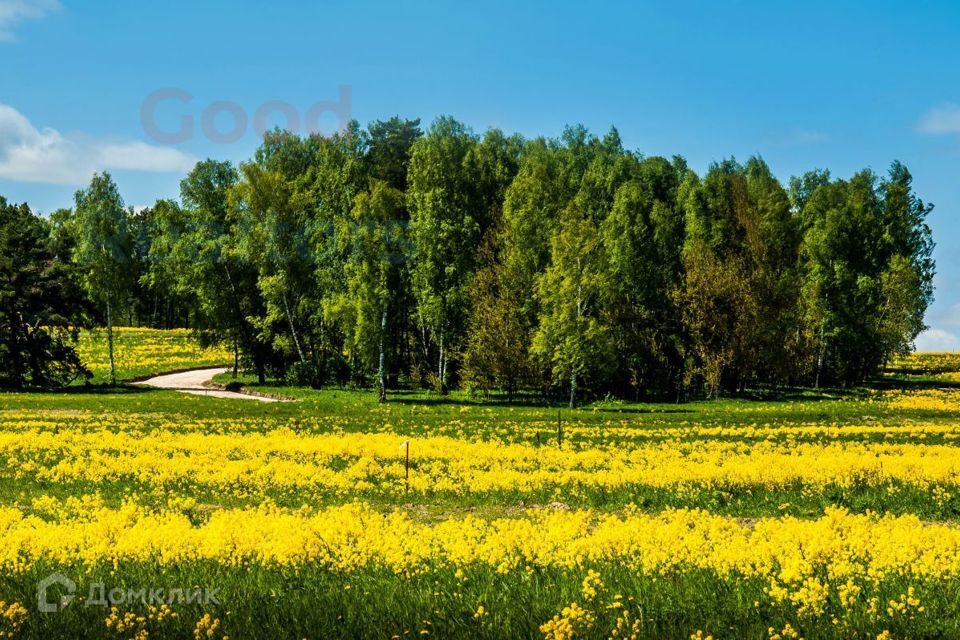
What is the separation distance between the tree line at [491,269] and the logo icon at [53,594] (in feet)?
145

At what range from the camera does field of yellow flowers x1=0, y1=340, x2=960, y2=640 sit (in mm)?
9719

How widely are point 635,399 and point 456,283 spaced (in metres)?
16.9

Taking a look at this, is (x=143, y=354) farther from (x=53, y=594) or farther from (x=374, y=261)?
(x=53, y=594)

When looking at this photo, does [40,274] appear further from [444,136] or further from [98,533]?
[98,533]

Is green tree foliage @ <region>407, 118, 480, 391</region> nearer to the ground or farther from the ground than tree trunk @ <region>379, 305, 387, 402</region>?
farther from the ground

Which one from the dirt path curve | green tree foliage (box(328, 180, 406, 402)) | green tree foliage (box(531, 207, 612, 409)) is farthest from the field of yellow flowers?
the dirt path curve

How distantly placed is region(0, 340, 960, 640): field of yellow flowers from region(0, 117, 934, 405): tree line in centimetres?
2421

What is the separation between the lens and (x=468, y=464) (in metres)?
25.5

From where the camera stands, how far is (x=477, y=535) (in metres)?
13.9

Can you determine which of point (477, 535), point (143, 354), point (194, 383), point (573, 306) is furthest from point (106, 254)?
point (477, 535)

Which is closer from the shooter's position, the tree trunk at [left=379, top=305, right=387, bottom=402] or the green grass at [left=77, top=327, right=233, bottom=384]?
the tree trunk at [left=379, top=305, right=387, bottom=402]

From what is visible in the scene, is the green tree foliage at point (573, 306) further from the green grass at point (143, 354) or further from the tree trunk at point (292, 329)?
the green grass at point (143, 354)

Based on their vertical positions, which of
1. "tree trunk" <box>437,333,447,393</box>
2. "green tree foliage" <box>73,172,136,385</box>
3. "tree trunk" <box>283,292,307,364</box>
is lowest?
"tree trunk" <box>437,333,447,393</box>

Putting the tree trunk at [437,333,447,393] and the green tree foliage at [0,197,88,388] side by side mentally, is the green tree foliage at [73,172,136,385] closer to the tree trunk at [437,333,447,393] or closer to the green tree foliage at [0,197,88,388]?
the green tree foliage at [0,197,88,388]
